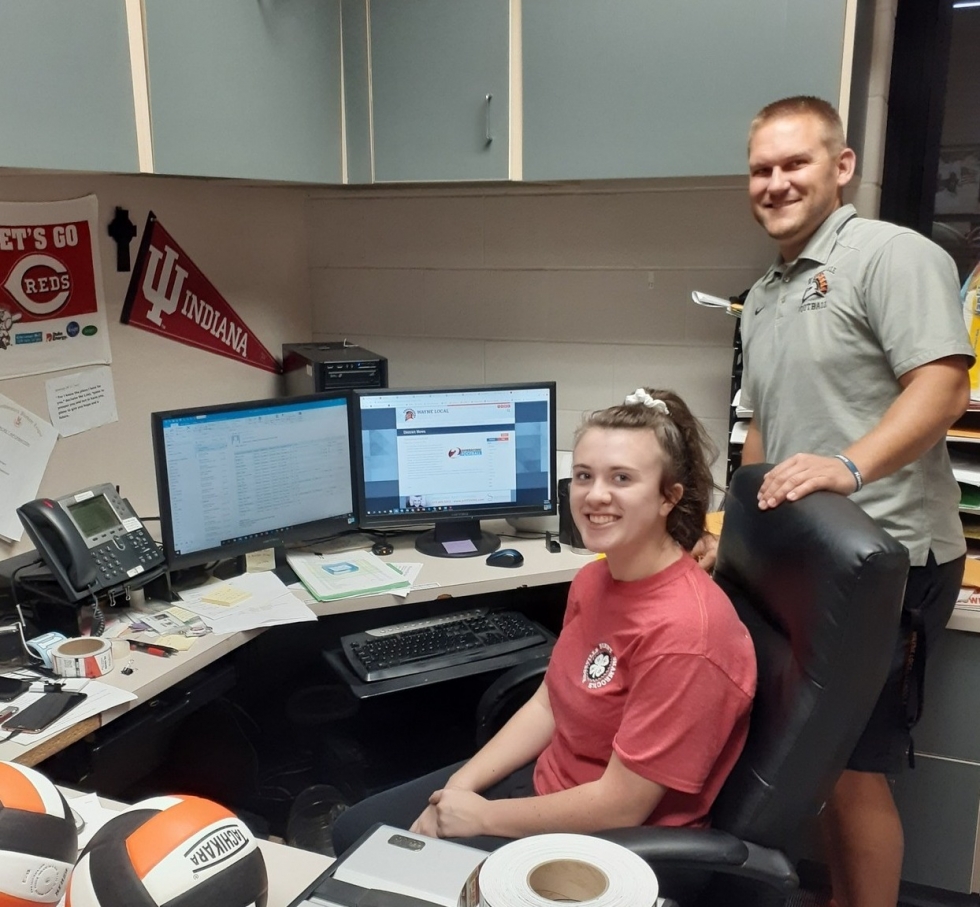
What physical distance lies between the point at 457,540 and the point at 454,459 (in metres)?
0.21

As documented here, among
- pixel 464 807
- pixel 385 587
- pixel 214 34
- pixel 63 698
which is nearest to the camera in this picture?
pixel 464 807

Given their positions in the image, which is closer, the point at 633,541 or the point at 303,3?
the point at 633,541

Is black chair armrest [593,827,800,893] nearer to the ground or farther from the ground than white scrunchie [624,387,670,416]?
nearer to the ground

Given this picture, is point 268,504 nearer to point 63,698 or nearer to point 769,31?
point 63,698

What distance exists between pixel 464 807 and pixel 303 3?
1806 millimetres

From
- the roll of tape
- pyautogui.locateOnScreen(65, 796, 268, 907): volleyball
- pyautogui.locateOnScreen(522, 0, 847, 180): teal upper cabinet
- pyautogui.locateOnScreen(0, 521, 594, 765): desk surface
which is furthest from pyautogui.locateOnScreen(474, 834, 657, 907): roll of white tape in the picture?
pyautogui.locateOnScreen(522, 0, 847, 180): teal upper cabinet

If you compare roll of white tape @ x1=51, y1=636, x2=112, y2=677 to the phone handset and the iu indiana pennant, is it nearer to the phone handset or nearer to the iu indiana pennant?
the phone handset

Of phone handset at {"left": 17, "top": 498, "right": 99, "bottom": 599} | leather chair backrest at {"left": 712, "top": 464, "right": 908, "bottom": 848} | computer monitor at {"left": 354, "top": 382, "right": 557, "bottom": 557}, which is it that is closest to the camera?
leather chair backrest at {"left": 712, "top": 464, "right": 908, "bottom": 848}

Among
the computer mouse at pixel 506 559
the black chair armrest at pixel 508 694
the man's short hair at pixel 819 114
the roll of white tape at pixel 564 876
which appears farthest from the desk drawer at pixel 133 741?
the man's short hair at pixel 819 114

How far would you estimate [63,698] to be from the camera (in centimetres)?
155

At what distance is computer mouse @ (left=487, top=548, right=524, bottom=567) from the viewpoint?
86.3 inches

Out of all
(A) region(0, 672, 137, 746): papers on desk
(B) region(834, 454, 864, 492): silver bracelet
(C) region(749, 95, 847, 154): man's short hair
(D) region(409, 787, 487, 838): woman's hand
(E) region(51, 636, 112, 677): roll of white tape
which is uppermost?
(C) region(749, 95, 847, 154): man's short hair

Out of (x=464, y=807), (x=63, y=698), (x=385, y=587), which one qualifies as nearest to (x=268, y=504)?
(x=385, y=587)

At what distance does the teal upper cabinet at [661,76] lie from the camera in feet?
6.32
